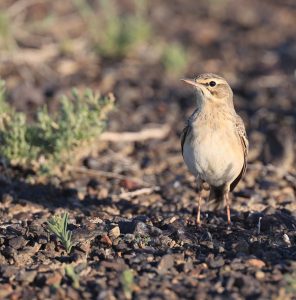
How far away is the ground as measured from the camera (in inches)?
243

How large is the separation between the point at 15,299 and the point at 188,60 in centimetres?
856

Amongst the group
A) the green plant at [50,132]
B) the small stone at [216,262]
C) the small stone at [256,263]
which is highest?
the green plant at [50,132]

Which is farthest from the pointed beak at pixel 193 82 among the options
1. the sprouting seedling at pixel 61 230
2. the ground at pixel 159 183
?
the sprouting seedling at pixel 61 230

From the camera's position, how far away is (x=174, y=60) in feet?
42.1

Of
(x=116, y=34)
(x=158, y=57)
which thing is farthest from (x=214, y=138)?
(x=158, y=57)

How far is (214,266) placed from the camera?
6406mm

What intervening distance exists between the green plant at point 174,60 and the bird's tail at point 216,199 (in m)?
4.51

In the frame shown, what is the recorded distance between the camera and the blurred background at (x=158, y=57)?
1147 cm

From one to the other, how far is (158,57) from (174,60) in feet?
2.86

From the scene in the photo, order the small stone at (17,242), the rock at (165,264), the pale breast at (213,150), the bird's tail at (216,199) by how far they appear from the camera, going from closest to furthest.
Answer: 1. the rock at (165,264)
2. the small stone at (17,242)
3. the pale breast at (213,150)
4. the bird's tail at (216,199)

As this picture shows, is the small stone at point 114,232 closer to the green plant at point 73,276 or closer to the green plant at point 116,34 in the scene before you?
the green plant at point 73,276

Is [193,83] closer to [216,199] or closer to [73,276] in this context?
A: [216,199]

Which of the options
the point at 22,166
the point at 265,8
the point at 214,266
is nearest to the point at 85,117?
the point at 22,166

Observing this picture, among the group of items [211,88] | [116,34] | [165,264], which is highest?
[116,34]
